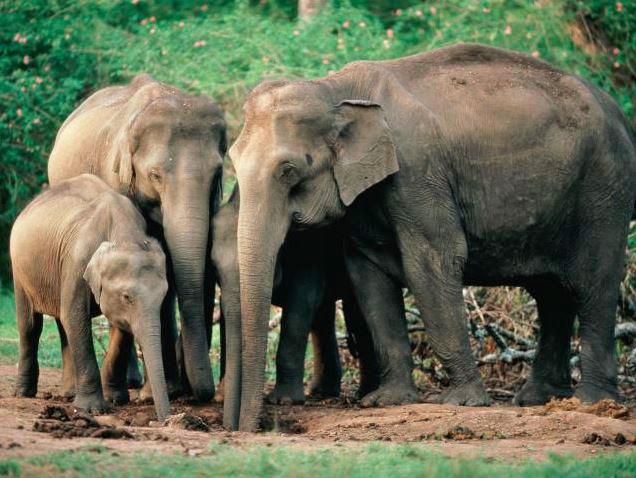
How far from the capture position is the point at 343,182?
9.94m

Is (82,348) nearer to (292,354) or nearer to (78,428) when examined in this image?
(292,354)

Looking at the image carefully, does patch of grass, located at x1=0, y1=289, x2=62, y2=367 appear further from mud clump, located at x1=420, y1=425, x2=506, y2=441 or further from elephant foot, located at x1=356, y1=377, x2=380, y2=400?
mud clump, located at x1=420, y1=425, x2=506, y2=441

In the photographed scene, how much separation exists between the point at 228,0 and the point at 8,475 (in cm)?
1343

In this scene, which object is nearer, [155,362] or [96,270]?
[155,362]

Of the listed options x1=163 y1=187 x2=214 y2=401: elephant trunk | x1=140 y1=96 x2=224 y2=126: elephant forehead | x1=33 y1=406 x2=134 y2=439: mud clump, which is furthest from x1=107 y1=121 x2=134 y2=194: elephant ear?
x1=33 y1=406 x2=134 y2=439: mud clump

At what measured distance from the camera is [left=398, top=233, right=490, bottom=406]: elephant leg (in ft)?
32.9

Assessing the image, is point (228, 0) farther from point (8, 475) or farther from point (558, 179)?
point (8, 475)

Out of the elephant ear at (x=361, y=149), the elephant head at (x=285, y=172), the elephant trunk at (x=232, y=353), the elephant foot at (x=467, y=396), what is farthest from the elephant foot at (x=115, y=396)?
the elephant foot at (x=467, y=396)

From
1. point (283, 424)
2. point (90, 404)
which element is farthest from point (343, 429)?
point (90, 404)

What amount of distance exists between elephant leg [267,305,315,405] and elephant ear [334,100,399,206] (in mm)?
890

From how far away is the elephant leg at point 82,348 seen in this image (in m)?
9.59

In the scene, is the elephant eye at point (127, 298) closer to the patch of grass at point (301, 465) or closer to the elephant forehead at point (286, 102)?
the elephant forehead at point (286, 102)

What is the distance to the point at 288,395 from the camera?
33.3ft

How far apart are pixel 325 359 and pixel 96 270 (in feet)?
8.00
